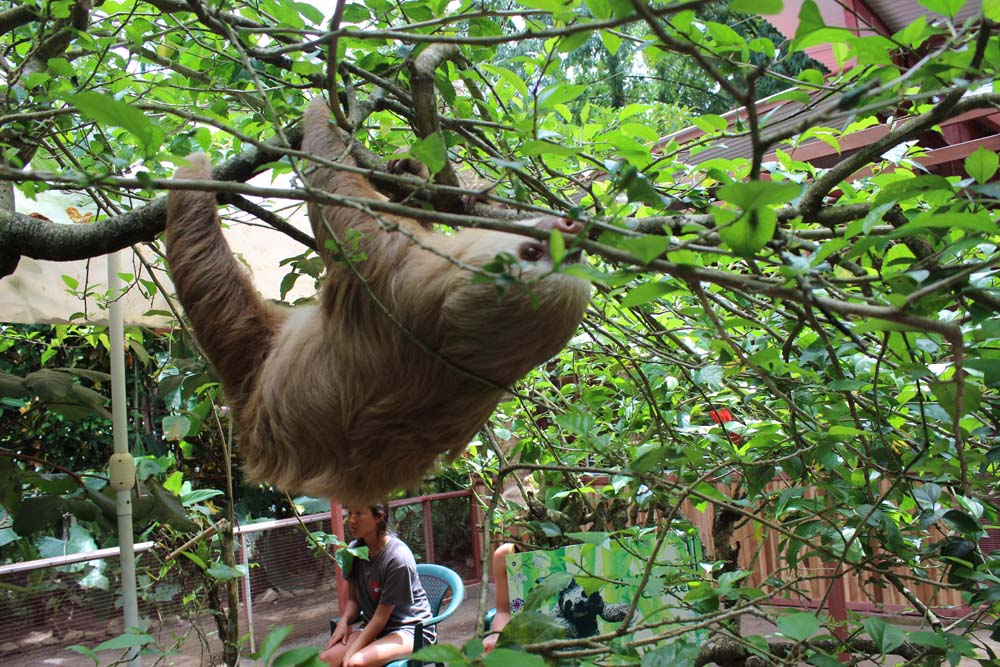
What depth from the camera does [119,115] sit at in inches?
58.5

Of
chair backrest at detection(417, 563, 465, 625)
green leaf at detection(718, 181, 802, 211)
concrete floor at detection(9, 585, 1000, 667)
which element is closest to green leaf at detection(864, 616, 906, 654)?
green leaf at detection(718, 181, 802, 211)

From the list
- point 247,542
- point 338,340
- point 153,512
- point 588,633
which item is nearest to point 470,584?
point 247,542

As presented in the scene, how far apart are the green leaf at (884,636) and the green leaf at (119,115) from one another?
2196mm

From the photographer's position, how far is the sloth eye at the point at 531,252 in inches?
85.7

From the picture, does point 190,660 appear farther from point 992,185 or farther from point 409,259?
point 992,185

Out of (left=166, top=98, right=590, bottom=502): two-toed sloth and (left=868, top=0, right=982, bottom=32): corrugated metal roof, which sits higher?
(left=868, top=0, right=982, bottom=32): corrugated metal roof

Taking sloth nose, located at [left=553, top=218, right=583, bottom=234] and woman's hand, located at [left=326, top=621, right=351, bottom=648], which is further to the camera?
woman's hand, located at [left=326, top=621, right=351, bottom=648]

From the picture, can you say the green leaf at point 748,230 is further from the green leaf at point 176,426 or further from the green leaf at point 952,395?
the green leaf at point 176,426

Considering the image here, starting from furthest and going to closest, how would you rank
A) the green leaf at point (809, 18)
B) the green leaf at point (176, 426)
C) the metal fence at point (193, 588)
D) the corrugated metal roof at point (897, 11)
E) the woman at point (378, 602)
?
the metal fence at point (193, 588)
the corrugated metal roof at point (897, 11)
the woman at point (378, 602)
the green leaf at point (176, 426)
the green leaf at point (809, 18)

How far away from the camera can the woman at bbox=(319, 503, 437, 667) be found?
618 centimetres

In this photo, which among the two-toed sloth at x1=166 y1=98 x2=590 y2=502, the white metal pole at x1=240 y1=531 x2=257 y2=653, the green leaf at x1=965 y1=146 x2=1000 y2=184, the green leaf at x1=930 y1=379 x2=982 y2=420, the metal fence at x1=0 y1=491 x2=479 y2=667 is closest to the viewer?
the green leaf at x1=965 y1=146 x2=1000 y2=184

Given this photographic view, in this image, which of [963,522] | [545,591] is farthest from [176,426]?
[963,522]

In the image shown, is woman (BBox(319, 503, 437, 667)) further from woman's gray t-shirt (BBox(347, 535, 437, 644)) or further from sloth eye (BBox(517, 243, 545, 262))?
sloth eye (BBox(517, 243, 545, 262))

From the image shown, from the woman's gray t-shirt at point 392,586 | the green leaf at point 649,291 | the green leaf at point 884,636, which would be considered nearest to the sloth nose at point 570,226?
the green leaf at point 649,291
